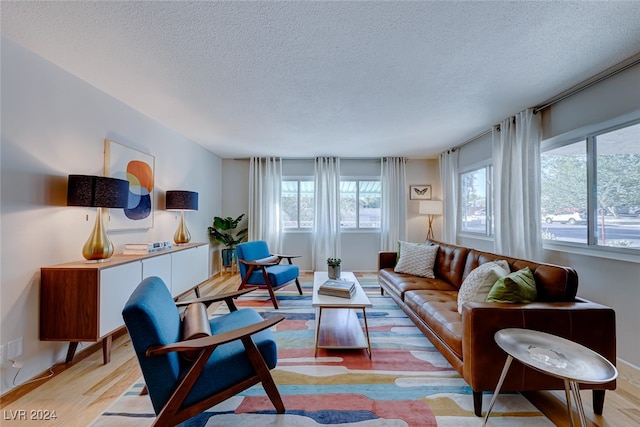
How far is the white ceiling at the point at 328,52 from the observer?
151cm

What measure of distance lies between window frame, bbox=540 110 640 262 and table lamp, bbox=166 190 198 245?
4216 mm

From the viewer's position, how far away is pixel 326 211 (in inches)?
205

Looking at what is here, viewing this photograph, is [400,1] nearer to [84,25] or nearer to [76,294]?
[84,25]

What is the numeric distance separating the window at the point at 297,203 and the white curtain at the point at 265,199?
241 mm

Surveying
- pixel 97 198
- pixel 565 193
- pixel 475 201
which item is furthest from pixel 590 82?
pixel 97 198

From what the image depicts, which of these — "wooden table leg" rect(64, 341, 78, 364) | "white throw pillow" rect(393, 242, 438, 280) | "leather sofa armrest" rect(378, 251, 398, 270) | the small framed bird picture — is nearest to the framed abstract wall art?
"wooden table leg" rect(64, 341, 78, 364)

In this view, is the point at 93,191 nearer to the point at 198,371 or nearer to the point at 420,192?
the point at 198,371

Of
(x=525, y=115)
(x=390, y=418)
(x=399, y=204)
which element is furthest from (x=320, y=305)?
(x=399, y=204)

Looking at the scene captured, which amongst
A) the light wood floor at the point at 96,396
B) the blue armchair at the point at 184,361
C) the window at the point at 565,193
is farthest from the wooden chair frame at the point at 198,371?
the window at the point at 565,193

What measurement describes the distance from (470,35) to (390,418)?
2391 millimetres

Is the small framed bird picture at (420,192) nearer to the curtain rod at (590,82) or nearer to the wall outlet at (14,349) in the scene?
the curtain rod at (590,82)

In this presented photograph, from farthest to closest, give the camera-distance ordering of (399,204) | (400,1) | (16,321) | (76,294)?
(399,204) → (76,294) → (16,321) → (400,1)

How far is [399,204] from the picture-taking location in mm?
5270

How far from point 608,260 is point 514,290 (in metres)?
1.32
